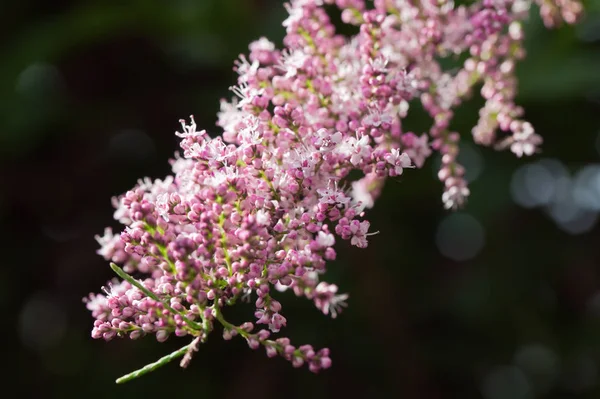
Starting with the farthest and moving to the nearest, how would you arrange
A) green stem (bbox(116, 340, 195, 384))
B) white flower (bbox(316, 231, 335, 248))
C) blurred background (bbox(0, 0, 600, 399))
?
blurred background (bbox(0, 0, 600, 399)) < white flower (bbox(316, 231, 335, 248)) < green stem (bbox(116, 340, 195, 384))

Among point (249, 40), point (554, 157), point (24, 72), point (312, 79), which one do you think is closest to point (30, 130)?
point (24, 72)

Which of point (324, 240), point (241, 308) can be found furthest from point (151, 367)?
point (241, 308)

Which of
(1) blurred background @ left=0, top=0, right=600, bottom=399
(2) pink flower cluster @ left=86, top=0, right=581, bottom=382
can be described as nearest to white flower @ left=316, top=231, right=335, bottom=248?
(2) pink flower cluster @ left=86, top=0, right=581, bottom=382

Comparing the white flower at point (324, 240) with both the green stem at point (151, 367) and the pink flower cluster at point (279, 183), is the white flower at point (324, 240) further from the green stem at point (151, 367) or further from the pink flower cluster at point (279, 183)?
the green stem at point (151, 367)

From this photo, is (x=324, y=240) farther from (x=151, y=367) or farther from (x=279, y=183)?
(x=151, y=367)

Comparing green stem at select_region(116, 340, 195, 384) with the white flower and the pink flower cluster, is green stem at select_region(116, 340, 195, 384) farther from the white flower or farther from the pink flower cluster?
the white flower
